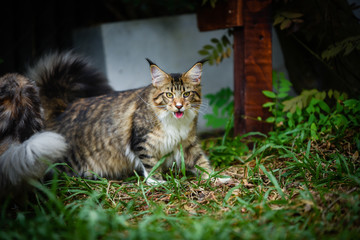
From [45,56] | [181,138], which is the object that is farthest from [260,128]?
[45,56]

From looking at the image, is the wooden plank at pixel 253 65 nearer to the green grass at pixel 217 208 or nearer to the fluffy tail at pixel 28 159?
the green grass at pixel 217 208

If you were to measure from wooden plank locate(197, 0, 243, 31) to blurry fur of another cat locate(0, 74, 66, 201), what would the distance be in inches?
71.4

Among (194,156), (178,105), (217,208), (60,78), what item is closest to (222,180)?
(194,156)

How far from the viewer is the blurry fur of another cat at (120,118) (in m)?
2.71

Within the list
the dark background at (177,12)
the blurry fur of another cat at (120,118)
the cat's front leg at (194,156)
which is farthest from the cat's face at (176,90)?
the dark background at (177,12)

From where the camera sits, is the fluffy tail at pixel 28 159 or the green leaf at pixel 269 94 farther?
the green leaf at pixel 269 94

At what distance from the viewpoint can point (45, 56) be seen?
129 inches

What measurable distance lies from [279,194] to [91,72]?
2290 millimetres

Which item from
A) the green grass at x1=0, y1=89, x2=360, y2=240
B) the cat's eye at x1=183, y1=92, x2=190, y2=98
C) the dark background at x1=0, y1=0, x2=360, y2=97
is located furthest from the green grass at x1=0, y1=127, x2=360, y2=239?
the dark background at x1=0, y1=0, x2=360, y2=97

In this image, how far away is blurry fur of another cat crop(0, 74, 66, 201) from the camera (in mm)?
1975

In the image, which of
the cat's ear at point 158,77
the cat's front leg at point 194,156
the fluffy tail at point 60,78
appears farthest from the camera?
the fluffy tail at point 60,78

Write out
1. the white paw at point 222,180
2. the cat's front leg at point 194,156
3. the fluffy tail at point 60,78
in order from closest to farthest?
the white paw at point 222,180
the cat's front leg at point 194,156
the fluffy tail at point 60,78

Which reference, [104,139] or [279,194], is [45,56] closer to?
[104,139]

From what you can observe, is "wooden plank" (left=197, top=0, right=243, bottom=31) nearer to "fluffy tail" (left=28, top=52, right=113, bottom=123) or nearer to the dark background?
the dark background
